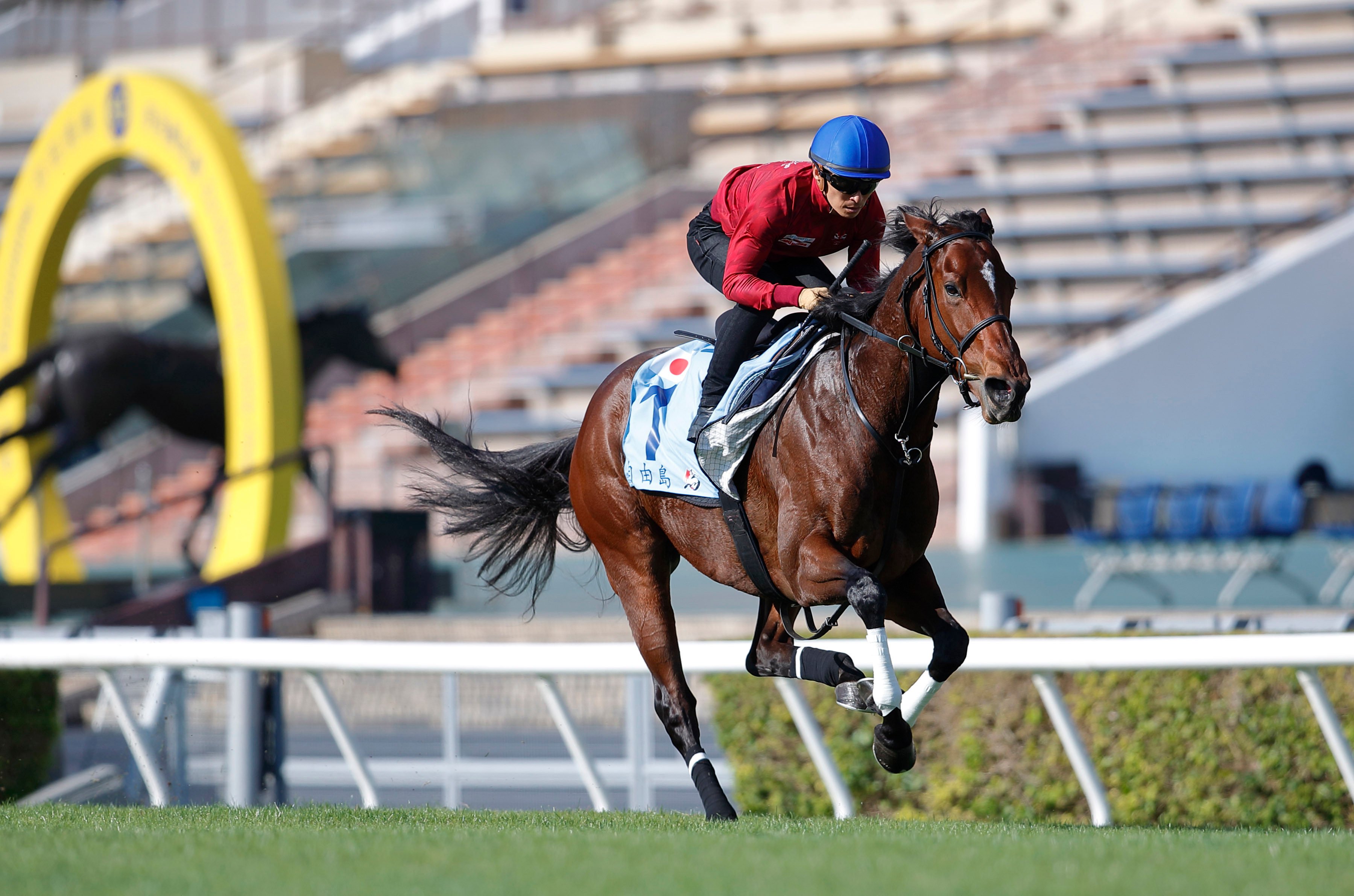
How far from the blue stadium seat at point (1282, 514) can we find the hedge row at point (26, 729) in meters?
7.42

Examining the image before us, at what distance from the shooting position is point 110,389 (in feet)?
36.8

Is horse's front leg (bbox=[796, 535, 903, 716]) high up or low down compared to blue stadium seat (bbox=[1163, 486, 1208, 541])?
up

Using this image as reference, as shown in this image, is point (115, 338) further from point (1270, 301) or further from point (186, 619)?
point (1270, 301)

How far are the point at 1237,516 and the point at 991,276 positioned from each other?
7.08m

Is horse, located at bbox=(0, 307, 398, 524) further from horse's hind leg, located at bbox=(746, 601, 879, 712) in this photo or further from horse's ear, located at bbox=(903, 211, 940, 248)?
horse's ear, located at bbox=(903, 211, 940, 248)

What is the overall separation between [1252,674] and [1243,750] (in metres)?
0.26

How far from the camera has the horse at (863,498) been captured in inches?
156

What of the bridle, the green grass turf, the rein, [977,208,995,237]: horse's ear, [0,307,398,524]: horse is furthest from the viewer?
[0,307,398,524]: horse


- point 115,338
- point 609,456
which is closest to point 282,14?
point 115,338

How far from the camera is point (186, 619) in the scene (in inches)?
392

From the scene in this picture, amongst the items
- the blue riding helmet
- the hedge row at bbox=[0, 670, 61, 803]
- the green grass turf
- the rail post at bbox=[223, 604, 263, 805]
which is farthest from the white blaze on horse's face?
the hedge row at bbox=[0, 670, 61, 803]

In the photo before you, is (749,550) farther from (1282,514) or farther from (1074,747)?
(1282,514)

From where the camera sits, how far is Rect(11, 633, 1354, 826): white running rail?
4625mm

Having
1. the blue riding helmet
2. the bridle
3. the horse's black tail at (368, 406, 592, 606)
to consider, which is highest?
the blue riding helmet
